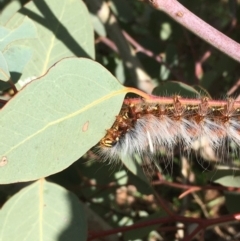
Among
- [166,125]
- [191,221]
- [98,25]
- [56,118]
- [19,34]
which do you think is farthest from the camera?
[98,25]

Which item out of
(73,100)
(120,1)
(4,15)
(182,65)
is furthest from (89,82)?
(182,65)

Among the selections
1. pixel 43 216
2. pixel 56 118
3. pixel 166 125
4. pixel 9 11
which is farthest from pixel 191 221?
pixel 9 11

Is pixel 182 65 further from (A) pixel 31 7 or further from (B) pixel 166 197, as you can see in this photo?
(A) pixel 31 7

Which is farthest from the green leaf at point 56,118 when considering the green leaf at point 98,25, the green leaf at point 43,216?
the green leaf at point 98,25

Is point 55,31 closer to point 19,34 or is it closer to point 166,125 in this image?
point 19,34

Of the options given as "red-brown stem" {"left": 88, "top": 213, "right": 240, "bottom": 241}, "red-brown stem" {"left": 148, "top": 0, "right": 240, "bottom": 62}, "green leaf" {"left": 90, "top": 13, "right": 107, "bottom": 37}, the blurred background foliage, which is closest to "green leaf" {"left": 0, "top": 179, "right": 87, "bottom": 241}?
"red-brown stem" {"left": 88, "top": 213, "right": 240, "bottom": 241}

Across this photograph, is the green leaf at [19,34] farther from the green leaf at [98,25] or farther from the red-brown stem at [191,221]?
the green leaf at [98,25]

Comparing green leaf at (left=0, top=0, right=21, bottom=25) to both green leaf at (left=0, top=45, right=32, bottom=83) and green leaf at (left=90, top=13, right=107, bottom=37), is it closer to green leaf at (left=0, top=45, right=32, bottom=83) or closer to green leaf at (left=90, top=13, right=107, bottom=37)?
green leaf at (left=90, top=13, right=107, bottom=37)
